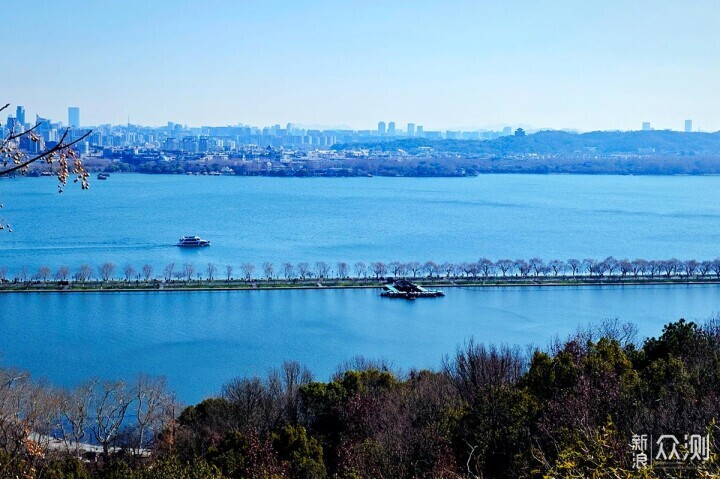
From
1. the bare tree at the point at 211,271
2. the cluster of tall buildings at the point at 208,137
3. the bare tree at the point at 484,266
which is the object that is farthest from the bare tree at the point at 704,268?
the cluster of tall buildings at the point at 208,137

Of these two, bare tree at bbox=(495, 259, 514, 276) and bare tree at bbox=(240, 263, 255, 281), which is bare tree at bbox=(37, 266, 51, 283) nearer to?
bare tree at bbox=(240, 263, 255, 281)

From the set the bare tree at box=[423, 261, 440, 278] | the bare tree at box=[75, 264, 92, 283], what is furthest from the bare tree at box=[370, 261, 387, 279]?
the bare tree at box=[75, 264, 92, 283]

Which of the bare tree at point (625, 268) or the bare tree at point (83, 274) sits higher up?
the bare tree at point (625, 268)

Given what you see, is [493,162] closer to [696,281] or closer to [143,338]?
[696,281]

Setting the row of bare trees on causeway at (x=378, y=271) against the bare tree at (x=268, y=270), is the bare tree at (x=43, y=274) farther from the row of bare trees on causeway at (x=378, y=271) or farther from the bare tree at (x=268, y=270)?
the bare tree at (x=268, y=270)

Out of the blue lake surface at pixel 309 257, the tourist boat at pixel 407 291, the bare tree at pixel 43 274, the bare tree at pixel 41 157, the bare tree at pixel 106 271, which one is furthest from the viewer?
the bare tree at pixel 106 271

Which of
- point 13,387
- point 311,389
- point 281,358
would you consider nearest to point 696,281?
point 281,358
